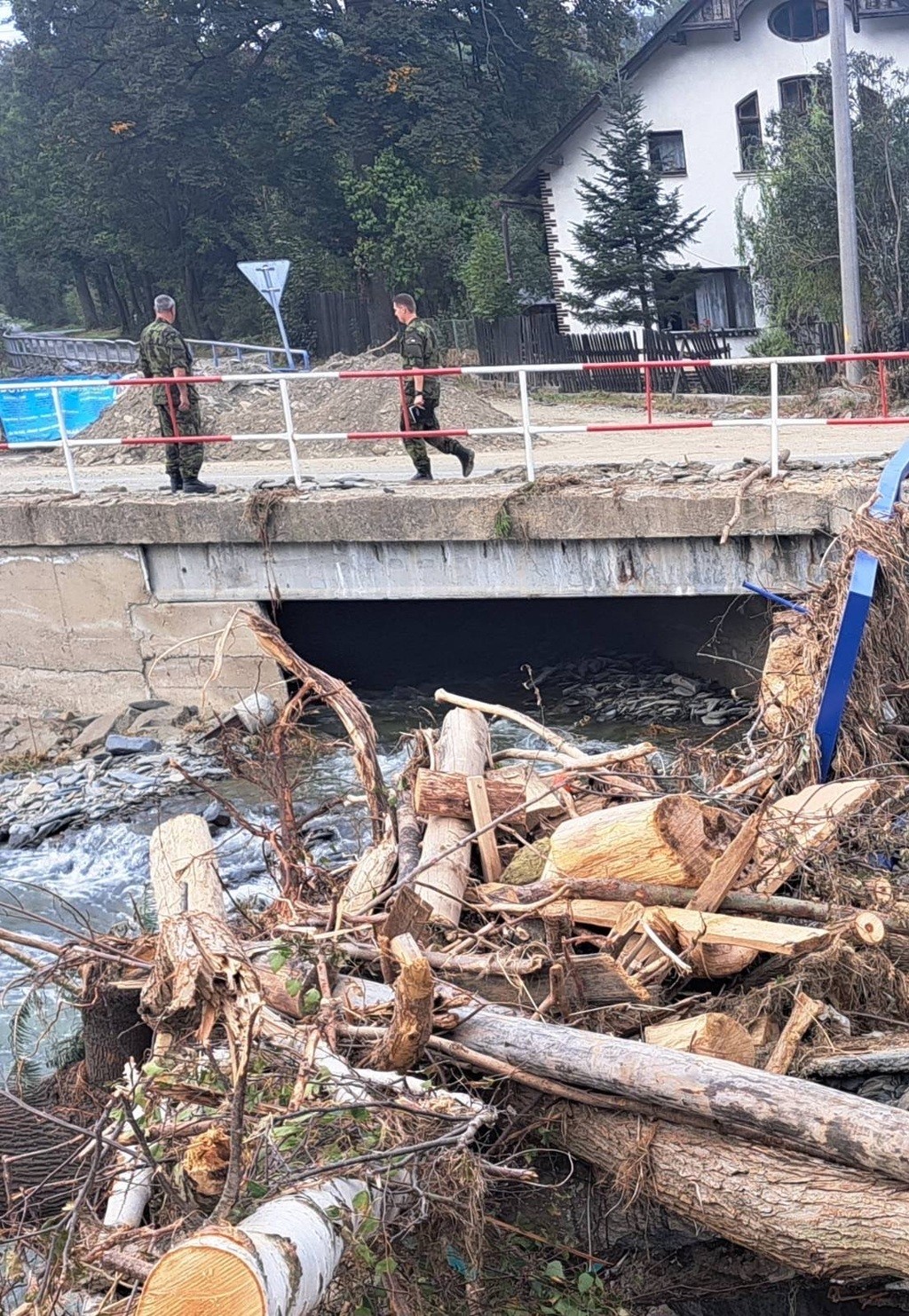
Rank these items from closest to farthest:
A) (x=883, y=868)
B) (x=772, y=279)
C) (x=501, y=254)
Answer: (x=883, y=868) → (x=772, y=279) → (x=501, y=254)

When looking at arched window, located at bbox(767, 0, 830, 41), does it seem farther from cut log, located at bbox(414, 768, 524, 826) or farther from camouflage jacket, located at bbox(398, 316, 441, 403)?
cut log, located at bbox(414, 768, 524, 826)

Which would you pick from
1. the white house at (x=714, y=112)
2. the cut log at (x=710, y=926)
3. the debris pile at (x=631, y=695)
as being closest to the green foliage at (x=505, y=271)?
the white house at (x=714, y=112)

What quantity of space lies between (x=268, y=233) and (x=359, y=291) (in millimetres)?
2914

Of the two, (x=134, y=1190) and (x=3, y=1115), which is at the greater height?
(x=134, y=1190)

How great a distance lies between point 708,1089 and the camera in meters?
3.74

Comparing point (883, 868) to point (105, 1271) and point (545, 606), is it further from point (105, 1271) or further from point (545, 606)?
point (545, 606)

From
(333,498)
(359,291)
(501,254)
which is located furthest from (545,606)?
(359,291)

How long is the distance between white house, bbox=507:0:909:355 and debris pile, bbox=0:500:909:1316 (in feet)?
72.4

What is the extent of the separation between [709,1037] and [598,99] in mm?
25830

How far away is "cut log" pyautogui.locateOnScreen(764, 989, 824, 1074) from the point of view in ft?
13.5

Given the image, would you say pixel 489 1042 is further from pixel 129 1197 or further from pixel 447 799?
Result: pixel 447 799

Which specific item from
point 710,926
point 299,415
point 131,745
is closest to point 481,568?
point 131,745

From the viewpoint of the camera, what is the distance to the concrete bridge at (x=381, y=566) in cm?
998

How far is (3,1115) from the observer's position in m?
5.07
